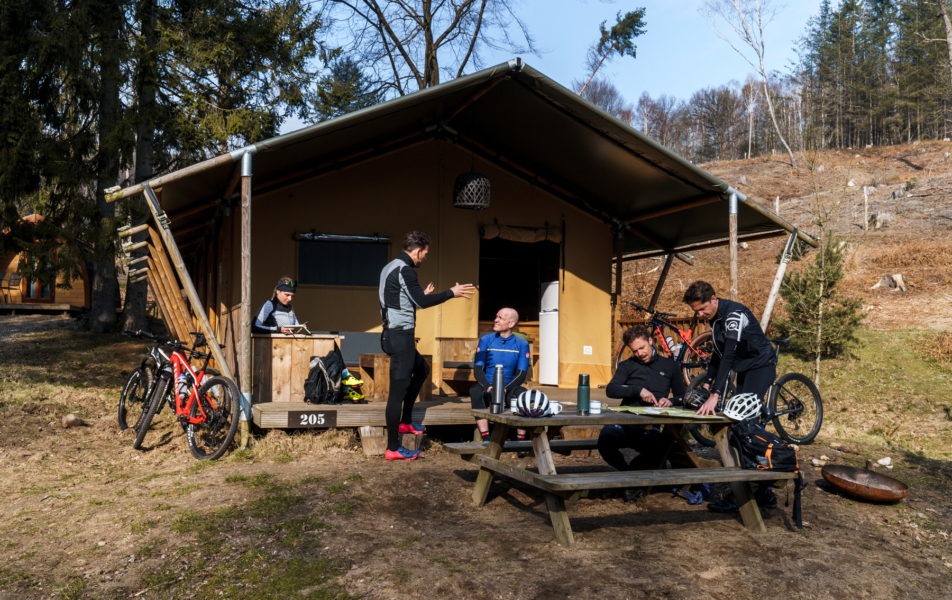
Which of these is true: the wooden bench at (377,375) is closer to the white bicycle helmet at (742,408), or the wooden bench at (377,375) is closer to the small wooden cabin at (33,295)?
the white bicycle helmet at (742,408)

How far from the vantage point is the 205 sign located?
560 cm

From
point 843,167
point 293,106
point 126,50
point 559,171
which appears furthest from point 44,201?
point 843,167

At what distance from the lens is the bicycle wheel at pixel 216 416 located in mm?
5398

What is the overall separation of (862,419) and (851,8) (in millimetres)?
31814

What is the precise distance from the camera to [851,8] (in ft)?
109

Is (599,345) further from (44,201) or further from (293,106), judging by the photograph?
(44,201)

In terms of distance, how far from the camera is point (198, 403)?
555cm

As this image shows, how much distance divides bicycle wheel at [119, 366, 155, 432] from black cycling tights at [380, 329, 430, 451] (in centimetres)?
291

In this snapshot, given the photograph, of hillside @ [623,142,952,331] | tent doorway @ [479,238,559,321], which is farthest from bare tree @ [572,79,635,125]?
tent doorway @ [479,238,559,321]

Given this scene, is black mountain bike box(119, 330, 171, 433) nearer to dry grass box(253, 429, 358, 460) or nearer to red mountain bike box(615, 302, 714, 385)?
dry grass box(253, 429, 358, 460)

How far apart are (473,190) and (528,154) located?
105 centimetres

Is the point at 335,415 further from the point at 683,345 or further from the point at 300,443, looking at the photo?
the point at 683,345

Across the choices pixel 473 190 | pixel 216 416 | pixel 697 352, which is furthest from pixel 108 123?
pixel 697 352

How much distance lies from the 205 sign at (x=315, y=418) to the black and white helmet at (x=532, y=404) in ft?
7.57
